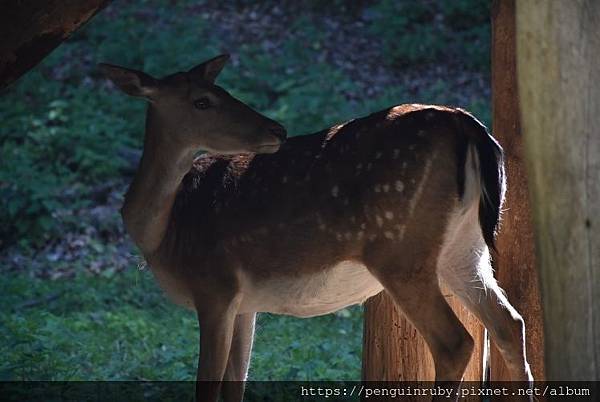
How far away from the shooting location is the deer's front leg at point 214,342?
222 inches

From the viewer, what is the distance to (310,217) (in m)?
5.49

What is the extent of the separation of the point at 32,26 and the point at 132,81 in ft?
2.21

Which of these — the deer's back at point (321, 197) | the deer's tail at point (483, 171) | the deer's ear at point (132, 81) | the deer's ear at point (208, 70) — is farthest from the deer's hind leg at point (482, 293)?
the deer's ear at point (132, 81)

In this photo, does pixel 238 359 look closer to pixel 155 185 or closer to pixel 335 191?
pixel 155 185

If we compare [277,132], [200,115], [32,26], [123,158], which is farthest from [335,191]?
[123,158]

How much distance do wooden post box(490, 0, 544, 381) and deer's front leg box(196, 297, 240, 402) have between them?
1.42m

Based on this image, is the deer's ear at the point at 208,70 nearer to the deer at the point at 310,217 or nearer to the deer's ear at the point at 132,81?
the deer at the point at 310,217

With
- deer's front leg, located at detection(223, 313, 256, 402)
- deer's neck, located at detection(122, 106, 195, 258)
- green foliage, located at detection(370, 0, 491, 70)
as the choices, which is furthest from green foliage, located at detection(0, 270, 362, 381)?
green foliage, located at detection(370, 0, 491, 70)

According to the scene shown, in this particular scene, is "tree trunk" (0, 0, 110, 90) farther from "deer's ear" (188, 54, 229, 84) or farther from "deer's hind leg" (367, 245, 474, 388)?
"deer's hind leg" (367, 245, 474, 388)

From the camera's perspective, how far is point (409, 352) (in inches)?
228

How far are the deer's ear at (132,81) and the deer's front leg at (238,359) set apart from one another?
1.35 metres

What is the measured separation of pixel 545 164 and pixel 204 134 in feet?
8.10

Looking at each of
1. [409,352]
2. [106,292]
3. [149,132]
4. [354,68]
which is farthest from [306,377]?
Answer: [354,68]

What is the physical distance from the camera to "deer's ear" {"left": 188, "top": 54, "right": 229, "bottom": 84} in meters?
5.88
